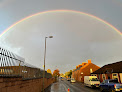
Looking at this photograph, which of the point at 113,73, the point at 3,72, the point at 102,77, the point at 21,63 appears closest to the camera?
the point at 3,72

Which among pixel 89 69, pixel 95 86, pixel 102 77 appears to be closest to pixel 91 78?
pixel 95 86

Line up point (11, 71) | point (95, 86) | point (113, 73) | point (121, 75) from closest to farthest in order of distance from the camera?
1. point (11, 71)
2. point (95, 86)
3. point (121, 75)
4. point (113, 73)

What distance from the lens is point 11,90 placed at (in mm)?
7227

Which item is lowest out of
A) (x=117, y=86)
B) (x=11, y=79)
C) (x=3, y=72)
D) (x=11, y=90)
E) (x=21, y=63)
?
(x=117, y=86)

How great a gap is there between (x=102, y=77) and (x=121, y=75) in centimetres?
1116

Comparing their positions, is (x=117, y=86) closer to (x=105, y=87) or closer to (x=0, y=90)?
(x=105, y=87)

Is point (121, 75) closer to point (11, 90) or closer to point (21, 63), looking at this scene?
point (21, 63)

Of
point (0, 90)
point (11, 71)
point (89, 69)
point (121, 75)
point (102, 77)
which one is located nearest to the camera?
point (0, 90)

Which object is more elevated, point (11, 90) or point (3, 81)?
point (3, 81)

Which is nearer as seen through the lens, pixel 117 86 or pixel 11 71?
pixel 11 71

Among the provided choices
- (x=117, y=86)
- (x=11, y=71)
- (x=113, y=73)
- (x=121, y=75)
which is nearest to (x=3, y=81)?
(x=11, y=71)

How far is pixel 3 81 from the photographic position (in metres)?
6.30

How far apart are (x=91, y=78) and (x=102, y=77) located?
40.5 ft

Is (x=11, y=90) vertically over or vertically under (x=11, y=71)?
under
